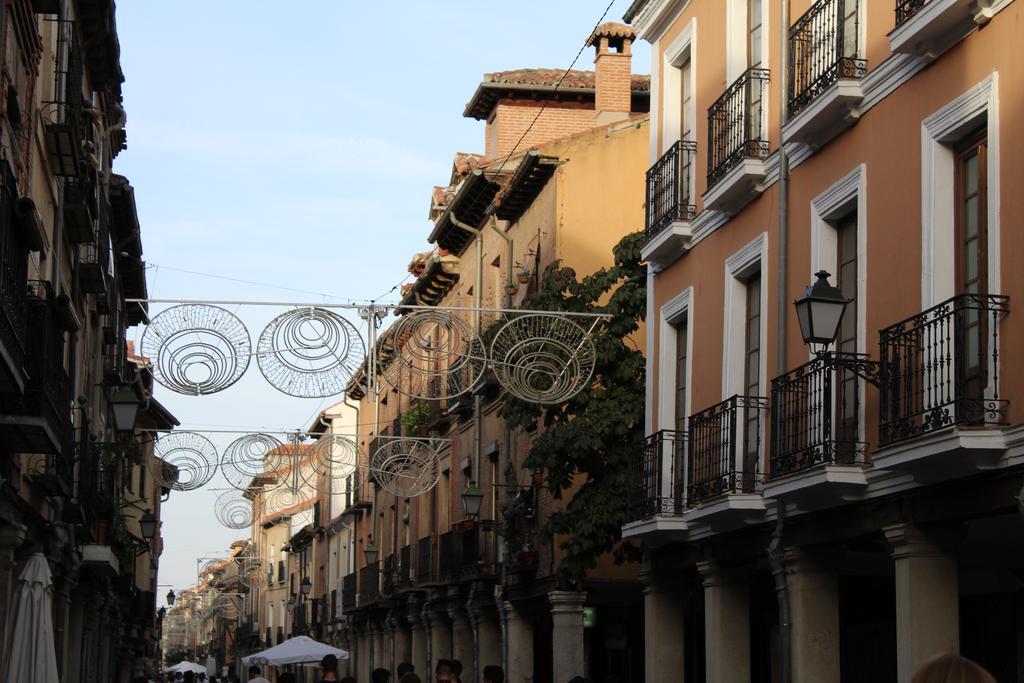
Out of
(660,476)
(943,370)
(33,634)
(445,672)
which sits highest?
(943,370)

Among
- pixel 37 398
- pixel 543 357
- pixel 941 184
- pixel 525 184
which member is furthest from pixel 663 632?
pixel 525 184

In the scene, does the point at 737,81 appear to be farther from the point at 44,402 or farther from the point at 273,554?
the point at 273,554

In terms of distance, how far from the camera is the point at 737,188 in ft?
50.8

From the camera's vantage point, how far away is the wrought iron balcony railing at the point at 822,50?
13125 millimetres

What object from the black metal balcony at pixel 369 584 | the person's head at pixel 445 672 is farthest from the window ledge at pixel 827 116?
the black metal balcony at pixel 369 584

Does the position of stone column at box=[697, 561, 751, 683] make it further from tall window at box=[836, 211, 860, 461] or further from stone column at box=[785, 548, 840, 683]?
tall window at box=[836, 211, 860, 461]

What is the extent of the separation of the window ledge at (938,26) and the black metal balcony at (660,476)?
6.02 meters

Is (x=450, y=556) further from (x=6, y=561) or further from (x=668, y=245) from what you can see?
(x=6, y=561)

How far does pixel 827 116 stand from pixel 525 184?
46.8 ft

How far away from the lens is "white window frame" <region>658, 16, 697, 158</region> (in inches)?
722

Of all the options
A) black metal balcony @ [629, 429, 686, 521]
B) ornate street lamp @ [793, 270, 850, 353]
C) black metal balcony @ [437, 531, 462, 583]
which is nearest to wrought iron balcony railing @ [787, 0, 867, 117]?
ornate street lamp @ [793, 270, 850, 353]

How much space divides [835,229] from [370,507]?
35.3 meters

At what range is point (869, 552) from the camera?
14.7 metres

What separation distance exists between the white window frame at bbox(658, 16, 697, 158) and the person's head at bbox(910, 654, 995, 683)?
576 inches
